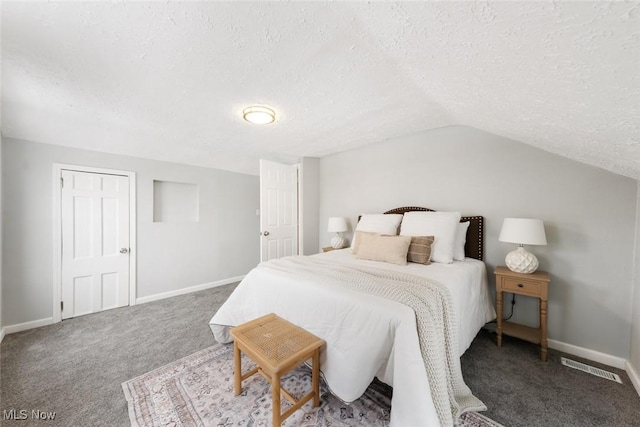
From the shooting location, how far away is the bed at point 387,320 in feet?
3.76

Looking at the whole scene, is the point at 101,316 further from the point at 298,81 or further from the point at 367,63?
the point at 367,63

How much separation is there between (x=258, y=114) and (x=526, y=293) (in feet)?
9.24

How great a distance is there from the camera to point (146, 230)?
3307 mm

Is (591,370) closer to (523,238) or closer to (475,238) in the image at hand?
(523,238)

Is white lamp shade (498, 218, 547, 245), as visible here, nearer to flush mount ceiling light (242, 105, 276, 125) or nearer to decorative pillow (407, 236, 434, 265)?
decorative pillow (407, 236, 434, 265)

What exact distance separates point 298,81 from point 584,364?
3.24 metres

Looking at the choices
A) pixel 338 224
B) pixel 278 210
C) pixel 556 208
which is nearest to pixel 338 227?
pixel 338 224

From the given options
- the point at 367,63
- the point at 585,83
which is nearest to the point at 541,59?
the point at 585,83

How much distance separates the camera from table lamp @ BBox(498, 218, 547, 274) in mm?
1899

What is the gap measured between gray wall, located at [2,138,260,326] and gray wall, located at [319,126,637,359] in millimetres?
3133

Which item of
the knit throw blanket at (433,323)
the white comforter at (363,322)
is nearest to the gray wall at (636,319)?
the white comforter at (363,322)

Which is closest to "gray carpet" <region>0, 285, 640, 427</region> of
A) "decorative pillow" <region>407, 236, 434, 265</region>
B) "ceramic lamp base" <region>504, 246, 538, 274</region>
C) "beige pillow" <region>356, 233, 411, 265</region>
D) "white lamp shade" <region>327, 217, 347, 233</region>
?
"ceramic lamp base" <region>504, 246, 538, 274</region>

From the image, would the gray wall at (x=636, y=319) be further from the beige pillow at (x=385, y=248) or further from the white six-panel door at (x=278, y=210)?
the white six-panel door at (x=278, y=210)

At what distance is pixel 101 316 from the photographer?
2.81 metres
